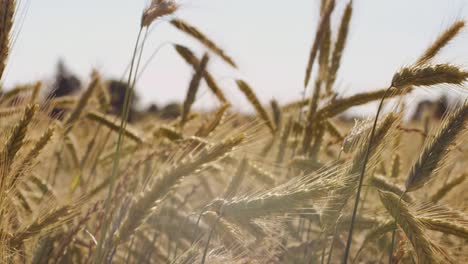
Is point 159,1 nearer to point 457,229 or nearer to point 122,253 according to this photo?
point 457,229

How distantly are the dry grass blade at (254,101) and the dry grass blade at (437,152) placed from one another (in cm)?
131

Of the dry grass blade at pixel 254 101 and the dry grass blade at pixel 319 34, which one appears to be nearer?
the dry grass blade at pixel 319 34

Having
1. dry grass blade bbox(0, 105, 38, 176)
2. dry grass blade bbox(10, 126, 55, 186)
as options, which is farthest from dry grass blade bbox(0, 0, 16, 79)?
dry grass blade bbox(10, 126, 55, 186)

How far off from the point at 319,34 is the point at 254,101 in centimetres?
51

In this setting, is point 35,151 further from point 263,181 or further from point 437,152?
point 437,152

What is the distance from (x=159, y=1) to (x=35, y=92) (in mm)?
1600

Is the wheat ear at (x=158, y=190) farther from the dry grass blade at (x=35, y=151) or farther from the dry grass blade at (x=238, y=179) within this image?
the dry grass blade at (x=238, y=179)

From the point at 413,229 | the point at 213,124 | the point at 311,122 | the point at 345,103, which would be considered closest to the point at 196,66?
the point at 213,124

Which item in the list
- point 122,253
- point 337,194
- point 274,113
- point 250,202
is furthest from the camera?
point 274,113

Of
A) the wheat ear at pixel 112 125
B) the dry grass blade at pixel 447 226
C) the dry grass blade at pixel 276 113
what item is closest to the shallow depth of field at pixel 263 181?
the dry grass blade at pixel 447 226

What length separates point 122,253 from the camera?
3258mm

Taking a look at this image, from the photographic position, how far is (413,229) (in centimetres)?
181

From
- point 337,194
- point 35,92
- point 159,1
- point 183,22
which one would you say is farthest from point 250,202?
point 35,92

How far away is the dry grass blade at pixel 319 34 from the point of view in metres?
3.04
